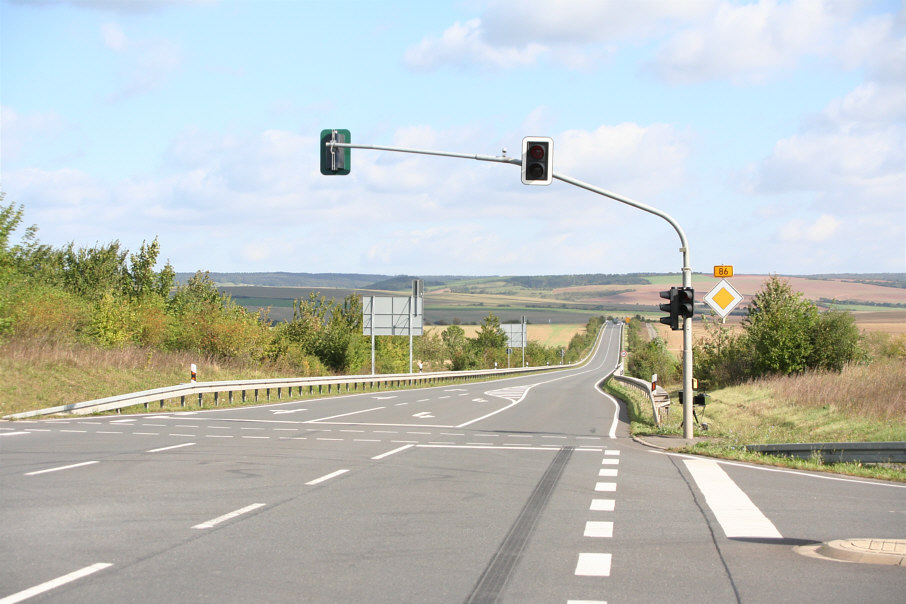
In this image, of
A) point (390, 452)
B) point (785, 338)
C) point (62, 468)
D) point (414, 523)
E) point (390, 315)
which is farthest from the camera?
point (390, 315)

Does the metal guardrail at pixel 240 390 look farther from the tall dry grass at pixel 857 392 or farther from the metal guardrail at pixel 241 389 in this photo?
the tall dry grass at pixel 857 392

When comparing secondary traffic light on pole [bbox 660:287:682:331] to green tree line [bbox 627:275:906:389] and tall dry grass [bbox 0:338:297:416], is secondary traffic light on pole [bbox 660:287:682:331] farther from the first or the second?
green tree line [bbox 627:275:906:389]

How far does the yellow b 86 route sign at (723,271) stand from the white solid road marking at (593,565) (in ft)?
42.0

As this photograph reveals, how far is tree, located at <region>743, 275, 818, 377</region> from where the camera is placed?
4219cm

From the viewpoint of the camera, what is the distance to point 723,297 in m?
19.9

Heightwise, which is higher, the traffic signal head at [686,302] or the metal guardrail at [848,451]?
the traffic signal head at [686,302]

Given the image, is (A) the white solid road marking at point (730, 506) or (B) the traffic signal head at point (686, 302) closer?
(A) the white solid road marking at point (730, 506)

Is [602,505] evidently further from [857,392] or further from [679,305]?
[857,392]

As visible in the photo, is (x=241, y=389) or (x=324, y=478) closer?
(x=324, y=478)

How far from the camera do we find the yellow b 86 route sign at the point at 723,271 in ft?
64.4

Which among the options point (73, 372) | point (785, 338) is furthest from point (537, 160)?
point (785, 338)

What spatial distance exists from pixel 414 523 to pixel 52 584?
3.67 m

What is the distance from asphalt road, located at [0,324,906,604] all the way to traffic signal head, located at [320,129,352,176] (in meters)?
5.93

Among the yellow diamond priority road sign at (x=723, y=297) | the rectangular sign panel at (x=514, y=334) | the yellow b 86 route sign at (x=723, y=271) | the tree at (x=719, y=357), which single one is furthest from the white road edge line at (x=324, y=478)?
the rectangular sign panel at (x=514, y=334)
